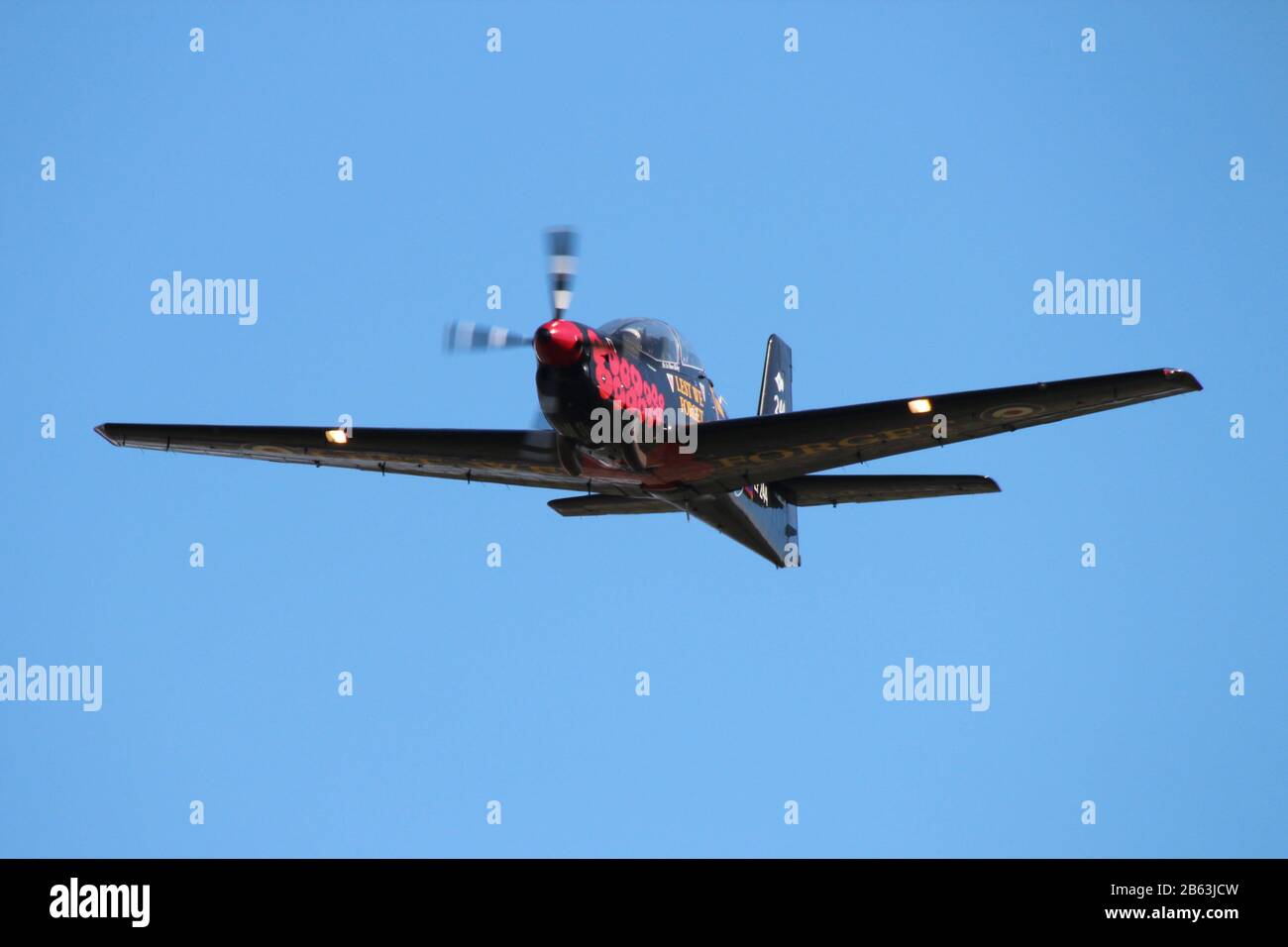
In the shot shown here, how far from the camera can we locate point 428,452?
2023cm

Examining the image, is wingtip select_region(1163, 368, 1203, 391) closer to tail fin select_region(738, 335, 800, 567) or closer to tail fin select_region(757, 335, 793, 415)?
tail fin select_region(738, 335, 800, 567)

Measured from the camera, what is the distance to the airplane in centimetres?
1764

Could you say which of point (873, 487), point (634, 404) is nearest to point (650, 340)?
point (634, 404)

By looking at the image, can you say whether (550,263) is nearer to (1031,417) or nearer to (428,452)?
(428,452)

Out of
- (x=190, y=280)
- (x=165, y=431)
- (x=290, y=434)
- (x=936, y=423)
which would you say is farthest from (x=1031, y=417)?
(x=190, y=280)

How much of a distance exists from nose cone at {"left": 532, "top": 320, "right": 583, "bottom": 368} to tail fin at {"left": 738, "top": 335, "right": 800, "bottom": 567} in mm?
3098

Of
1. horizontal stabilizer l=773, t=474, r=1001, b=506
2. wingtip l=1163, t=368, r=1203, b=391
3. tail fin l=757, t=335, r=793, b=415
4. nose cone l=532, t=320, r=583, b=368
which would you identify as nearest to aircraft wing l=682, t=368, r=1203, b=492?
wingtip l=1163, t=368, r=1203, b=391

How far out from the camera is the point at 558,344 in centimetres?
1756

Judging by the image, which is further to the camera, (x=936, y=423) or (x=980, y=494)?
(x=980, y=494)

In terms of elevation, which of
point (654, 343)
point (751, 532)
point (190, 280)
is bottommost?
point (751, 532)

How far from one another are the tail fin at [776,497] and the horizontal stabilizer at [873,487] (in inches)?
13.0
